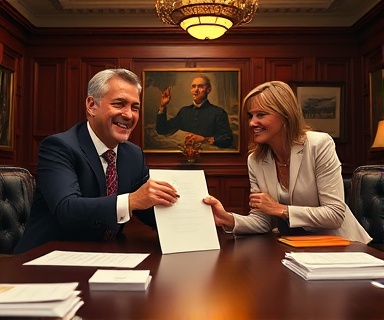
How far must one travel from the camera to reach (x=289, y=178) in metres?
2.49

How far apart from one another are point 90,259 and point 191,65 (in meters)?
6.20

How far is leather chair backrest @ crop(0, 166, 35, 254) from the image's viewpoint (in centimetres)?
238

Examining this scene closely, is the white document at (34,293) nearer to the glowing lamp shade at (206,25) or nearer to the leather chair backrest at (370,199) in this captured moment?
the leather chair backrest at (370,199)

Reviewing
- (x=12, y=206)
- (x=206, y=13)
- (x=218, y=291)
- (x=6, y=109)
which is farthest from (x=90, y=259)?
(x=6, y=109)

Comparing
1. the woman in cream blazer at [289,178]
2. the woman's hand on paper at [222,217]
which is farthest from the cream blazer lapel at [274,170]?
the woman's hand on paper at [222,217]

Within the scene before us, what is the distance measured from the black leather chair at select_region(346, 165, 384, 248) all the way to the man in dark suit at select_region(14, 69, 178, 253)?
1270mm

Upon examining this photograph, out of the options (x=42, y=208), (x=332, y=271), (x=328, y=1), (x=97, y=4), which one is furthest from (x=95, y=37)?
(x=332, y=271)

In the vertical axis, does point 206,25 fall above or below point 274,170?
above

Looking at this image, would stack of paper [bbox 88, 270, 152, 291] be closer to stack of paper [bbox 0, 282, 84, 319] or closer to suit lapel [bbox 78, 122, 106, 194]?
stack of paper [bbox 0, 282, 84, 319]

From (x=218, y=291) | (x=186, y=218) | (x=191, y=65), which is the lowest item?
(x=218, y=291)

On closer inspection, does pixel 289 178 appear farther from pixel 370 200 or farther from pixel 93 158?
pixel 93 158

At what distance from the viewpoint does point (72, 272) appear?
134 cm

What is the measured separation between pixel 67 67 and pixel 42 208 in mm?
5682

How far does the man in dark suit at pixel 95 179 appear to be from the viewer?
1.88 metres
